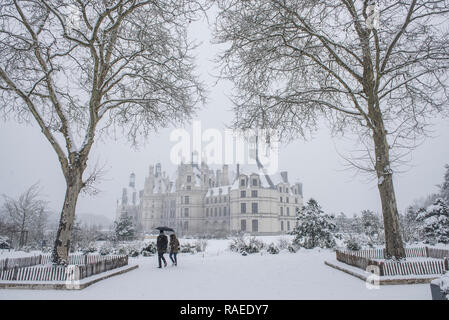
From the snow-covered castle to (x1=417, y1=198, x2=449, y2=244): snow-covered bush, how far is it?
3001cm

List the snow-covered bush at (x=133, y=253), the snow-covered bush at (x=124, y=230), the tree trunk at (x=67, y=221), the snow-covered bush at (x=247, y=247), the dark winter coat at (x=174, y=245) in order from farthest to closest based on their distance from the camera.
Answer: the snow-covered bush at (x=124, y=230), the snow-covered bush at (x=247, y=247), the snow-covered bush at (x=133, y=253), the dark winter coat at (x=174, y=245), the tree trunk at (x=67, y=221)

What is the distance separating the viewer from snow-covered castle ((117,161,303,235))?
50.7 metres

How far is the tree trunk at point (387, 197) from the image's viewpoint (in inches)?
365

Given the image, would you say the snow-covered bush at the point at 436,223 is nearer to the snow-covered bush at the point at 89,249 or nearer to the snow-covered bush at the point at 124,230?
the snow-covered bush at the point at 89,249

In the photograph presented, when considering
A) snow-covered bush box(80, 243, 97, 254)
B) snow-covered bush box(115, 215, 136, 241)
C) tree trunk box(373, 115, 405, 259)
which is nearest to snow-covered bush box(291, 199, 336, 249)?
tree trunk box(373, 115, 405, 259)

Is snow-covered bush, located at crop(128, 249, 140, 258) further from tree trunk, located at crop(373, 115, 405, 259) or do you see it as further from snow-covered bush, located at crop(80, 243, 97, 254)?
tree trunk, located at crop(373, 115, 405, 259)

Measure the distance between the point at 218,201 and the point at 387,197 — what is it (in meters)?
49.3

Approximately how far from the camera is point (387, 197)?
9.52m

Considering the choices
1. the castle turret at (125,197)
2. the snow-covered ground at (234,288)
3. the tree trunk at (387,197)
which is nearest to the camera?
the snow-covered ground at (234,288)

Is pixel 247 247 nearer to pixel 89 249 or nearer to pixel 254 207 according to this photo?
pixel 89 249

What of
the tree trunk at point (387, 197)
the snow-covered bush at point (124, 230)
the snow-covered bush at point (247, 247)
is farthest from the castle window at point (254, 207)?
the tree trunk at point (387, 197)

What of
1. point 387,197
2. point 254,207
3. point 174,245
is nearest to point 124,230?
point 174,245

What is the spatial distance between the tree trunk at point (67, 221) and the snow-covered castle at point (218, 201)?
121 feet
